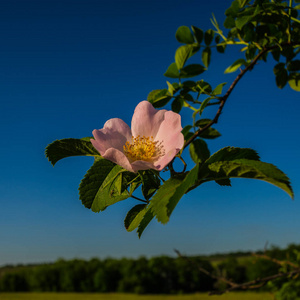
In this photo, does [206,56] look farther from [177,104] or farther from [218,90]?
[218,90]

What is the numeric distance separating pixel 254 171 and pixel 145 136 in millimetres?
281

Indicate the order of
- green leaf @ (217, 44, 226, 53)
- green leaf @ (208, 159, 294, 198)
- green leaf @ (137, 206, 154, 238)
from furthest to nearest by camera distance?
green leaf @ (217, 44, 226, 53), green leaf @ (137, 206, 154, 238), green leaf @ (208, 159, 294, 198)

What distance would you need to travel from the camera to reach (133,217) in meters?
0.73

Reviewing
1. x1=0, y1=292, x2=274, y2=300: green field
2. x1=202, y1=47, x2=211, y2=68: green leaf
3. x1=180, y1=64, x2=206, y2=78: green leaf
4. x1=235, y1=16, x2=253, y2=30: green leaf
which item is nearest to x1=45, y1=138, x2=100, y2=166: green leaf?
x1=180, y1=64, x2=206, y2=78: green leaf

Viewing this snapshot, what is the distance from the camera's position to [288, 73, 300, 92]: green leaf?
1796mm

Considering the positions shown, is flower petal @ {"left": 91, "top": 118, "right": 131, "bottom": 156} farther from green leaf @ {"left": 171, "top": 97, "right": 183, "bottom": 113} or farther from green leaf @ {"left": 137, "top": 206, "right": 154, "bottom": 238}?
green leaf @ {"left": 171, "top": 97, "right": 183, "bottom": 113}

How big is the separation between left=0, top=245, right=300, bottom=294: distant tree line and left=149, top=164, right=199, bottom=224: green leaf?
20944mm

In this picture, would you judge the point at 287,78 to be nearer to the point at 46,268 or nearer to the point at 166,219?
the point at 166,219

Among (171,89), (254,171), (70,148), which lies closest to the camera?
(254,171)

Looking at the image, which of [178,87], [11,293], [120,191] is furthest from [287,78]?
[11,293]

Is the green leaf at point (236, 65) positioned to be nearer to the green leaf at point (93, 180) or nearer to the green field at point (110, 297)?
the green leaf at point (93, 180)

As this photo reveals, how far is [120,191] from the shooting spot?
2.22 feet

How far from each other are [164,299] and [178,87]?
23.3 metres

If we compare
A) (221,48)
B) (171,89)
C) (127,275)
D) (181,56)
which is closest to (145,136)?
(171,89)
